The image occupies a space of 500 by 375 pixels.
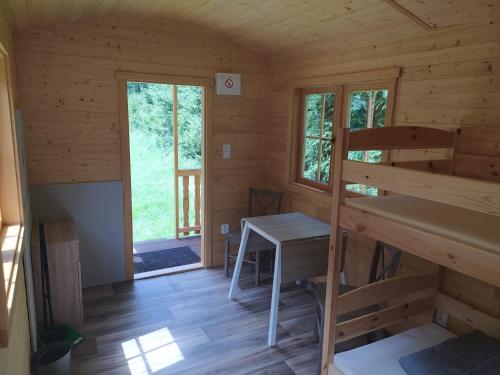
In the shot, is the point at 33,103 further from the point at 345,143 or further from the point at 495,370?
the point at 495,370

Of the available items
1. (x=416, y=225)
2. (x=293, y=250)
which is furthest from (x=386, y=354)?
(x=293, y=250)

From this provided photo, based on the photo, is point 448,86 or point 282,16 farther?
point 282,16

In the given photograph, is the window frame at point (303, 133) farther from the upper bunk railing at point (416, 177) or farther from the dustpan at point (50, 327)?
the dustpan at point (50, 327)

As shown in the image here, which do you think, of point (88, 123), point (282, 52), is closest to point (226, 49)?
point (282, 52)

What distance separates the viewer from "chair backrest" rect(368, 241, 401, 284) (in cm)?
237

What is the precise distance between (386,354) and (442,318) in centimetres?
66

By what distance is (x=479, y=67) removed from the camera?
207 cm

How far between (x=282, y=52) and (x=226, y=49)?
0.55 m

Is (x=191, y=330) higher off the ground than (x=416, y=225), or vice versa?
(x=416, y=225)

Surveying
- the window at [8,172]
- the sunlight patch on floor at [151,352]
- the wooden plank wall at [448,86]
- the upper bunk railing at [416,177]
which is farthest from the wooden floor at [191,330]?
the upper bunk railing at [416,177]

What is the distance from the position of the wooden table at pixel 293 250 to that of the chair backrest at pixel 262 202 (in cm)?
84

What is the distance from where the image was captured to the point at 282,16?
8.96 ft

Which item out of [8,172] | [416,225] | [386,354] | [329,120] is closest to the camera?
[416,225]

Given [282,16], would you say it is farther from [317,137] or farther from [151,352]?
[151,352]
